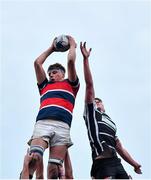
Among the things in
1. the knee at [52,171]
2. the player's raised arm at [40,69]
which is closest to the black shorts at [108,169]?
the knee at [52,171]

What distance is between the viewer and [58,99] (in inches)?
312

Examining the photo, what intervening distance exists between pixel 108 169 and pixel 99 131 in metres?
0.73

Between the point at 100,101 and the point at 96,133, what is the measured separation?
1.00 metres

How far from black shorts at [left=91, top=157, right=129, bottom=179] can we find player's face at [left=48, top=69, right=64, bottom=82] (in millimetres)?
1721

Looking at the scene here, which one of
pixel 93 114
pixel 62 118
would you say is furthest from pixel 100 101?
pixel 62 118

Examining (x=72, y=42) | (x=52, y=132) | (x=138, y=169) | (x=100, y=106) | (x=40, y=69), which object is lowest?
(x=138, y=169)

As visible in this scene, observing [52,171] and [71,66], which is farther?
[71,66]

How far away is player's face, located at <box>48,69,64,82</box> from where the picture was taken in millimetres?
8305

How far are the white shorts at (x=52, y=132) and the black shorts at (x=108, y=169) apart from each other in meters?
0.62

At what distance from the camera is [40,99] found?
8.23 meters

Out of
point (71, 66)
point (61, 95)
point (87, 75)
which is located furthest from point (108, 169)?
point (71, 66)

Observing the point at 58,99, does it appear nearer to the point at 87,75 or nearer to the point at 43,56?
the point at 87,75

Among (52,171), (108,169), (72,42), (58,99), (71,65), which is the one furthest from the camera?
(72,42)

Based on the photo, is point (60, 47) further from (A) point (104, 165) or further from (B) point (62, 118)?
(A) point (104, 165)
